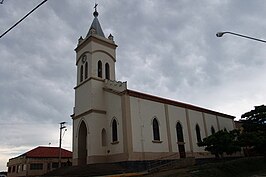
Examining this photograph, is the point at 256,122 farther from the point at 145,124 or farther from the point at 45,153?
the point at 45,153

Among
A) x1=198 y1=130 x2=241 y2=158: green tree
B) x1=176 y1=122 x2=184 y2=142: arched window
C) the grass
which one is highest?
x1=176 y1=122 x2=184 y2=142: arched window

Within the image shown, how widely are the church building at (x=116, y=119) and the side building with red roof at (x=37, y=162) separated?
19776 mm

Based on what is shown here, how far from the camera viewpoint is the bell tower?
90.0ft

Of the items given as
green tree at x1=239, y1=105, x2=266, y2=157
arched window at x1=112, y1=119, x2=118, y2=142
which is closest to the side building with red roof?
arched window at x1=112, y1=119, x2=118, y2=142

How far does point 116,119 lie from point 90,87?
4.85m

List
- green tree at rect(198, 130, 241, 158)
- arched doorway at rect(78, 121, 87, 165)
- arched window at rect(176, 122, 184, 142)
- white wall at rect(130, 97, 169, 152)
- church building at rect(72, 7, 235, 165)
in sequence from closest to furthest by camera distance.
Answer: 1. white wall at rect(130, 97, 169, 152)
2. church building at rect(72, 7, 235, 165)
3. green tree at rect(198, 130, 241, 158)
4. arched doorway at rect(78, 121, 87, 165)
5. arched window at rect(176, 122, 184, 142)

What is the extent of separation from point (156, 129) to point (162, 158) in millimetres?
2997

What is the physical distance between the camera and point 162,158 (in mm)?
26641

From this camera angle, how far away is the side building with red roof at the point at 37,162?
1827 inches

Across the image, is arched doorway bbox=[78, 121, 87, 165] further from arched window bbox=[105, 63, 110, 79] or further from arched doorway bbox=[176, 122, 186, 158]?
arched doorway bbox=[176, 122, 186, 158]

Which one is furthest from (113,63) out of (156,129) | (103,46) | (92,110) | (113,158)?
(113,158)

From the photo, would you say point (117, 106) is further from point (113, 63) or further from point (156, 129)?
point (113, 63)

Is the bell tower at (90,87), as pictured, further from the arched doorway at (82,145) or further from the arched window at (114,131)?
the arched window at (114,131)

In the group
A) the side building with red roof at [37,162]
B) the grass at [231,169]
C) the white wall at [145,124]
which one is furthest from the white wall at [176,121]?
the side building with red roof at [37,162]
